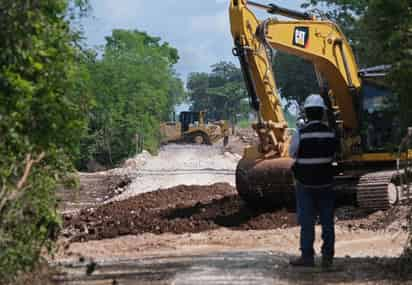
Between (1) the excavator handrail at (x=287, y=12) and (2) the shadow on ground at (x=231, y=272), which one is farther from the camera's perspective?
(1) the excavator handrail at (x=287, y=12)

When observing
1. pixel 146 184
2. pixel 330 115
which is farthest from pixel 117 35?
pixel 330 115

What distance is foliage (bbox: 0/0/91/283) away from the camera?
905 cm

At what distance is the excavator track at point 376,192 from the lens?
2095cm

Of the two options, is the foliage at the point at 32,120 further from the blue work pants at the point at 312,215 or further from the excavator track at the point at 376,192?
the excavator track at the point at 376,192

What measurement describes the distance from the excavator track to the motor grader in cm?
6556

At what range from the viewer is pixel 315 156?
42.9 feet

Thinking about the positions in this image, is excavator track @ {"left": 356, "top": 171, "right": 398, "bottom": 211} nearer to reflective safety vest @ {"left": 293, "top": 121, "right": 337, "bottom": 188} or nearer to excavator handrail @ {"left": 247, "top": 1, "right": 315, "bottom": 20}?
excavator handrail @ {"left": 247, "top": 1, "right": 315, "bottom": 20}

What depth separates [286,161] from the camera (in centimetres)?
2148

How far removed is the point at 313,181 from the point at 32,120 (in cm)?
432

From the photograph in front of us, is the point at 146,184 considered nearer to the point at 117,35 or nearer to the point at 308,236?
the point at 308,236

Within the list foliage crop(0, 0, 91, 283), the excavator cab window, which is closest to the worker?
foliage crop(0, 0, 91, 283)

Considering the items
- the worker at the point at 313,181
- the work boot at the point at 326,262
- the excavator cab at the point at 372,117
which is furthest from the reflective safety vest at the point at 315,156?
the excavator cab at the point at 372,117

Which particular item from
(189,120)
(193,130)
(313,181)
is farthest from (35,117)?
(189,120)

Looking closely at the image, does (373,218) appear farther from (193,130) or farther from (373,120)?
(193,130)
